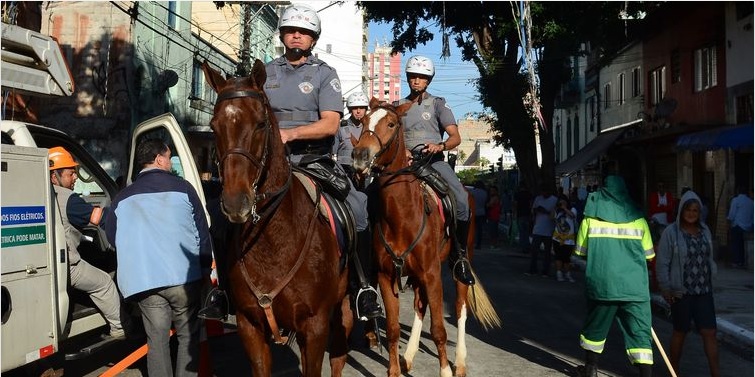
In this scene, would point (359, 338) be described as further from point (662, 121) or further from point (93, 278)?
point (662, 121)

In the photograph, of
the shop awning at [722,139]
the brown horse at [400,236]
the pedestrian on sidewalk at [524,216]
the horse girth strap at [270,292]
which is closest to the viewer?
the horse girth strap at [270,292]

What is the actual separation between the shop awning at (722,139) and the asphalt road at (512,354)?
7.51 metres

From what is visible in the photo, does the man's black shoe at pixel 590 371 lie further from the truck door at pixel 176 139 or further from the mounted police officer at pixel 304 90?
the truck door at pixel 176 139

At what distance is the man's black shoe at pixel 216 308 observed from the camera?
478cm

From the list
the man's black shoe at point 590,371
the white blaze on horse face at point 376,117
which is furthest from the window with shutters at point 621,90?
the white blaze on horse face at point 376,117

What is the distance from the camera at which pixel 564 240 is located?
1495cm

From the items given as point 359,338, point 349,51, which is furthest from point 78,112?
point 349,51

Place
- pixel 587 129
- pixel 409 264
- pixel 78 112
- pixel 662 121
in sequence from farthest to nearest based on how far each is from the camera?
pixel 587 129
pixel 662 121
pixel 78 112
pixel 409 264

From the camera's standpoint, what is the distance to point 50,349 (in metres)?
5.67

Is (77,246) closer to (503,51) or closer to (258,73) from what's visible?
(258,73)

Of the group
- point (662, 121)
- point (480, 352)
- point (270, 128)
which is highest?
point (662, 121)

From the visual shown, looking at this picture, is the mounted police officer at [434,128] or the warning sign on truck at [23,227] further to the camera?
the mounted police officer at [434,128]

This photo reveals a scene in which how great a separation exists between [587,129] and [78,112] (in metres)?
29.0

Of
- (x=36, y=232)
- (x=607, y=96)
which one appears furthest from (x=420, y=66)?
(x=607, y=96)
